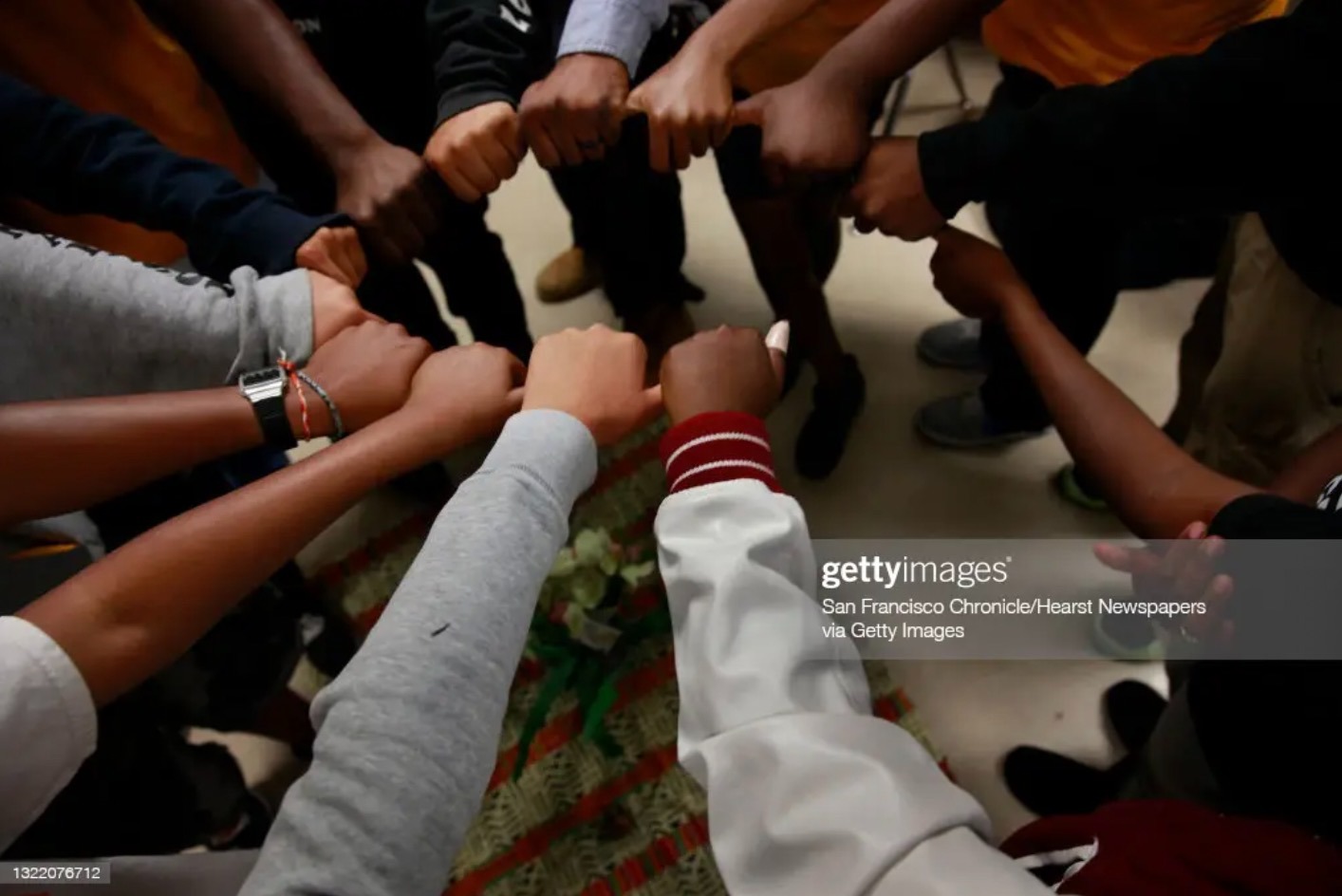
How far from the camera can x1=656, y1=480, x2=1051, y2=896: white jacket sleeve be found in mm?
395

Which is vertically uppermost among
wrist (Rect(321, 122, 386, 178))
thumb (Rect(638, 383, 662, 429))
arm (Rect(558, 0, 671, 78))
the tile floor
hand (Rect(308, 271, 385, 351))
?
arm (Rect(558, 0, 671, 78))

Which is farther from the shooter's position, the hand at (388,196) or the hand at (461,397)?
the hand at (388,196)

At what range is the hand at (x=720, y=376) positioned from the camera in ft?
2.01

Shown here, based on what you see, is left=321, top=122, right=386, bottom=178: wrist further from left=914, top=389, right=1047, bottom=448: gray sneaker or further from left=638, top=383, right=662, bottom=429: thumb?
left=914, top=389, right=1047, bottom=448: gray sneaker

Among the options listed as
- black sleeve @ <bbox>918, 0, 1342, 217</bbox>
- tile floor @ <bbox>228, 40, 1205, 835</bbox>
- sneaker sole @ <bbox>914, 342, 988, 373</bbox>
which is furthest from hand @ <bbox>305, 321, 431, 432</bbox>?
sneaker sole @ <bbox>914, 342, 988, 373</bbox>

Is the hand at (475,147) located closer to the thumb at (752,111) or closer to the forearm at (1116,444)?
the thumb at (752,111)

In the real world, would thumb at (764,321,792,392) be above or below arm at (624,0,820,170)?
below

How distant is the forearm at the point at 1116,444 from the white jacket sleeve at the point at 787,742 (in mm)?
280

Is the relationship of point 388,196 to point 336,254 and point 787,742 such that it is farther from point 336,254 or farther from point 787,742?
point 787,742

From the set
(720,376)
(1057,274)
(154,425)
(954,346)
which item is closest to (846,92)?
(720,376)

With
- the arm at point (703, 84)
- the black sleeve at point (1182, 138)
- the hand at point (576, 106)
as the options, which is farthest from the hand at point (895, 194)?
the hand at point (576, 106)

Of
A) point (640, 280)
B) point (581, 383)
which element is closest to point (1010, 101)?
point (640, 280)

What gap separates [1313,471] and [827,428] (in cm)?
72

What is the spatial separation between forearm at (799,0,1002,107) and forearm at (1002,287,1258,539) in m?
0.24
